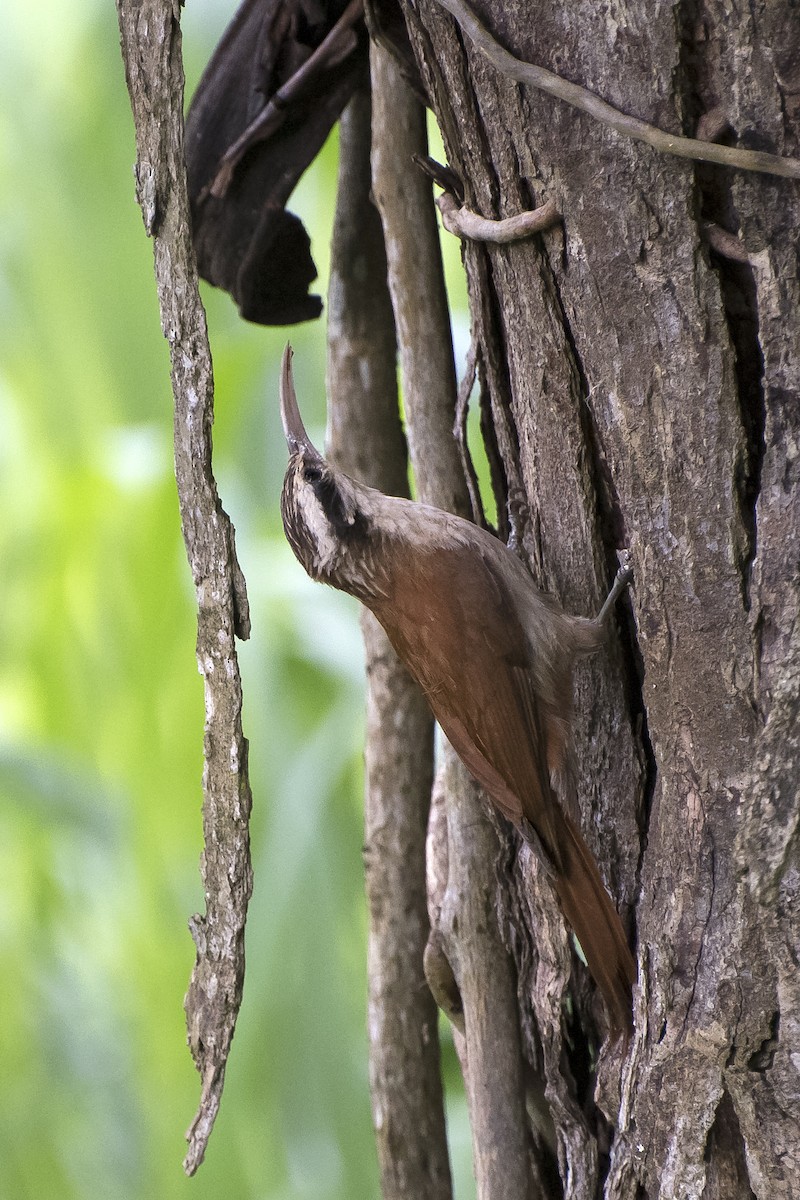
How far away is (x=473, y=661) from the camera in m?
1.22

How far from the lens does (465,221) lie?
101cm

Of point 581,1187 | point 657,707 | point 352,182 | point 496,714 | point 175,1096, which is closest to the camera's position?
point 657,707

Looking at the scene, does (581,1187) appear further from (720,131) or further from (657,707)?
(720,131)

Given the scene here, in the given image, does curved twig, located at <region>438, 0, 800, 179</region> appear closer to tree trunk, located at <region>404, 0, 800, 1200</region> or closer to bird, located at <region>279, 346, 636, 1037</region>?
tree trunk, located at <region>404, 0, 800, 1200</region>

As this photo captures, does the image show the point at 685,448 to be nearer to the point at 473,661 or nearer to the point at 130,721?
the point at 473,661

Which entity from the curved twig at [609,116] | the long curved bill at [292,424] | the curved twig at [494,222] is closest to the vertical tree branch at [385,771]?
the long curved bill at [292,424]

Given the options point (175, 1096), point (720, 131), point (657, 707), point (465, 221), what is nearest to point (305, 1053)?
point (175, 1096)

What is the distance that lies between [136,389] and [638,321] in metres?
1.63

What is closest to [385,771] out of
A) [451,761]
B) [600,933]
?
[451,761]

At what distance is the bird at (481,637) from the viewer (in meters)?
1.02

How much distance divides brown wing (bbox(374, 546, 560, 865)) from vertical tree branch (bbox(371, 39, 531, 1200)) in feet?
0.31

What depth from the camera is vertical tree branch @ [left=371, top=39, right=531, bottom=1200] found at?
1168 millimetres

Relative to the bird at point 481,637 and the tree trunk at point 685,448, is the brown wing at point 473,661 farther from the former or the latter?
the tree trunk at point 685,448

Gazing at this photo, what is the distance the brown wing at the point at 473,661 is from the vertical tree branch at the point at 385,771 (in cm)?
22
